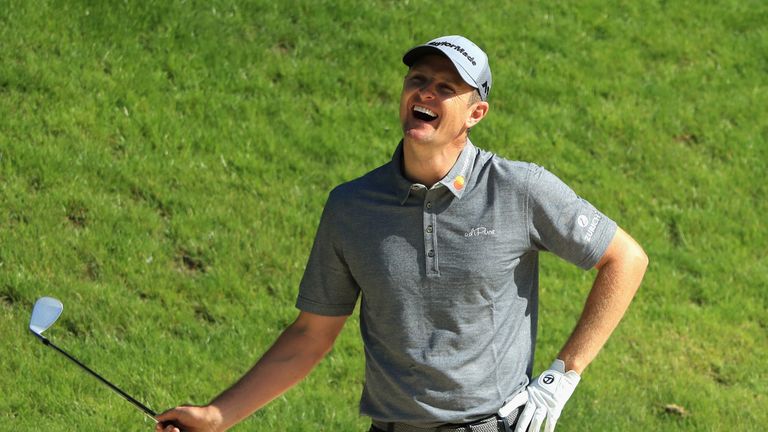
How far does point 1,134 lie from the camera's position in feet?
25.4

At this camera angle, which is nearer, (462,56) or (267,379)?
(462,56)

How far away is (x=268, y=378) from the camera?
13.4 feet

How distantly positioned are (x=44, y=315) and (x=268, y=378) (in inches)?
30.5

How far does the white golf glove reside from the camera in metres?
3.80

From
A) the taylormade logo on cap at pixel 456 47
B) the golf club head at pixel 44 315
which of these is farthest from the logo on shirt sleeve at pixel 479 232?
the golf club head at pixel 44 315

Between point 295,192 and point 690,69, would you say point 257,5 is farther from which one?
point 690,69

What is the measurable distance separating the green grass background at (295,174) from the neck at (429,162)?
109 inches

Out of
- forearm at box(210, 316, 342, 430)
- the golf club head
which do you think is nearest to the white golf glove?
forearm at box(210, 316, 342, 430)

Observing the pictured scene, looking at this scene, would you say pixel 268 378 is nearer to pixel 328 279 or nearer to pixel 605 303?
pixel 328 279

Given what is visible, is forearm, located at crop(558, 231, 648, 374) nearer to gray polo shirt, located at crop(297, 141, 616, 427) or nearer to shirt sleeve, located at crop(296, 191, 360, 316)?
gray polo shirt, located at crop(297, 141, 616, 427)

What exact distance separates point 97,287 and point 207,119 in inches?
72.3

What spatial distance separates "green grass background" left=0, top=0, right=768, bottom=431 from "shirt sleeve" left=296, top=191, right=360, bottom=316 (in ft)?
7.92

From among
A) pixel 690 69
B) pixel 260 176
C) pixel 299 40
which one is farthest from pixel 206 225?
pixel 690 69

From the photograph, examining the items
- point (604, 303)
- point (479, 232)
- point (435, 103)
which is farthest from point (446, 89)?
point (604, 303)
